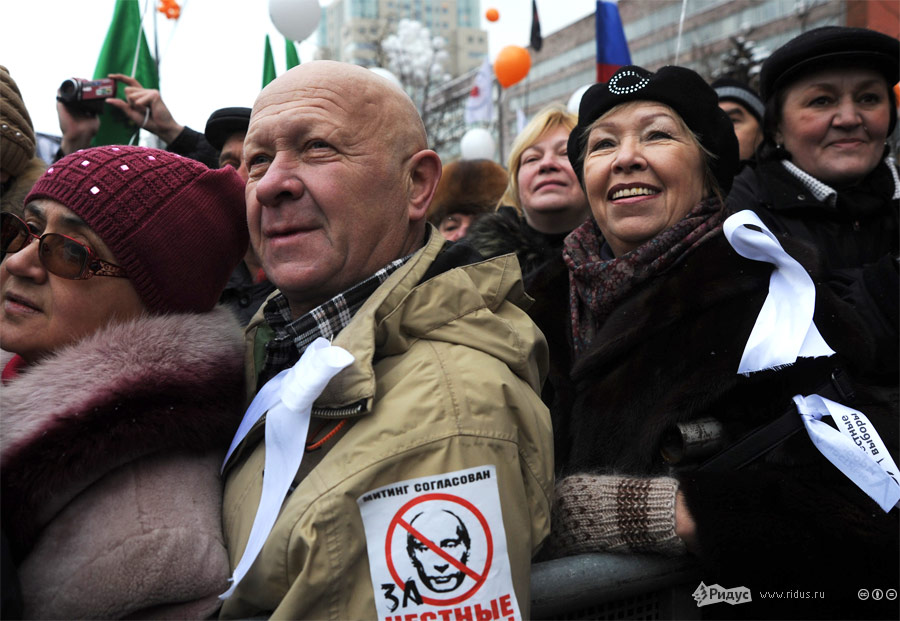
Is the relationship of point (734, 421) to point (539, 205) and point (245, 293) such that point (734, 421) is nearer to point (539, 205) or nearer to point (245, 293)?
point (539, 205)

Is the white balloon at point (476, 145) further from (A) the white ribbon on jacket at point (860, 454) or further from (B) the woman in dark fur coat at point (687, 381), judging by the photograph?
(A) the white ribbon on jacket at point (860, 454)

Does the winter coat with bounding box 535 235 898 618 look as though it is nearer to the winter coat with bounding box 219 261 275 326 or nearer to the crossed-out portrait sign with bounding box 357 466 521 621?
the crossed-out portrait sign with bounding box 357 466 521 621

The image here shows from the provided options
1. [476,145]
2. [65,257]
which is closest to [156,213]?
[65,257]

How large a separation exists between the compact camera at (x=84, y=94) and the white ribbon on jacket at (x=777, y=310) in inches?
130

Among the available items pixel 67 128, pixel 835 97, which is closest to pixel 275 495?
pixel 835 97

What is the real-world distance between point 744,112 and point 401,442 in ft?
11.9

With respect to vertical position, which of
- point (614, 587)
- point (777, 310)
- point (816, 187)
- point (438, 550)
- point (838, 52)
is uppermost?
point (838, 52)

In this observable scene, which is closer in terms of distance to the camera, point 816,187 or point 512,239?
point 816,187

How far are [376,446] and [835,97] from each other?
2552 millimetres

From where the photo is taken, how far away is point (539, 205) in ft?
11.8

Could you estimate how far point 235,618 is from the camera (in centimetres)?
147

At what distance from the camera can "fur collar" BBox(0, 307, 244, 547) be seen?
Answer: 55.3 inches

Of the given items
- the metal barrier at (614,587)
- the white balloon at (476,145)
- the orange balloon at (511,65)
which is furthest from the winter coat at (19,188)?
the orange balloon at (511,65)

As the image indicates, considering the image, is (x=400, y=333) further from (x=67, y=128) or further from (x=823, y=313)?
(x=67, y=128)
